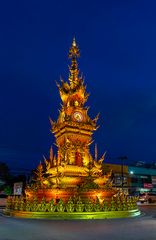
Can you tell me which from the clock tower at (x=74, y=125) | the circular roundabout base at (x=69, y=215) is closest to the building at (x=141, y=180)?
the clock tower at (x=74, y=125)

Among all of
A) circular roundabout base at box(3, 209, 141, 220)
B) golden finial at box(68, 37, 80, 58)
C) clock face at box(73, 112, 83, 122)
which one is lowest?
circular roundabout base at box(3, 209, 141, 220)

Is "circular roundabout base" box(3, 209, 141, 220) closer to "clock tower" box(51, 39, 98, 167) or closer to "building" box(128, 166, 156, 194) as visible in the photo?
"clock tower" box(51, 39, 98, 167)

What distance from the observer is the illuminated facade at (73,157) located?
23.8 metres

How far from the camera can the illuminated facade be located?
23.8 metres

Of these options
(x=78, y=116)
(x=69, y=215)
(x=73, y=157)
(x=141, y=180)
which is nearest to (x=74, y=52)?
(x=78, y=116)

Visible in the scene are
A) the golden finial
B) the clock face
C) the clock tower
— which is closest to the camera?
the clock tower

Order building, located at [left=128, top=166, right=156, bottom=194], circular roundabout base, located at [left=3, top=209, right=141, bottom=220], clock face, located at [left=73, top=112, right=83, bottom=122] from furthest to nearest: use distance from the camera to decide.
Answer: building, located at [left=128, top=166, right=156, bottom=194] < clock face, located at [left=73, top=112, right=83, bottom=122] < circular roundabout base, located at [left=3, top=209, right=141, bottom=220]

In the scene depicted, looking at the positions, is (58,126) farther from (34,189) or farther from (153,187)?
(153,187)

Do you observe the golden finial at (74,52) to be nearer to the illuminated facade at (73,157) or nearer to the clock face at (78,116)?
the illuminated facade at (73,157)

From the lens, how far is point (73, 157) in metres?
27.2

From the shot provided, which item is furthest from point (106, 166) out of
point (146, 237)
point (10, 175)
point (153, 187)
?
point (146, 237)

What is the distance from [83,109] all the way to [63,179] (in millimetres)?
8351

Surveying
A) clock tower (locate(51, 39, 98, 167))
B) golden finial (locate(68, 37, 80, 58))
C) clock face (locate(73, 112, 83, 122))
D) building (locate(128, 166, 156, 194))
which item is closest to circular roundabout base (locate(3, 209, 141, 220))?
clock tower (locate(51, 39, 98, 167))

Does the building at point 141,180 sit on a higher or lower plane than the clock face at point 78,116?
lower
